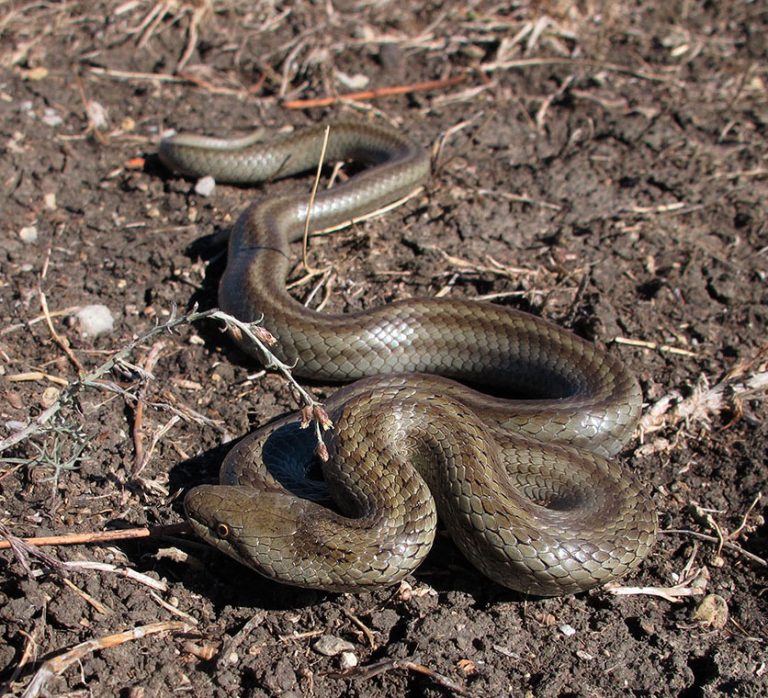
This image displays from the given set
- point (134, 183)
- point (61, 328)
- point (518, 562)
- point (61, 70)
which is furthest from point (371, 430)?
point (61, 70)

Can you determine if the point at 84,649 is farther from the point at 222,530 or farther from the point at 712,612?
the point at 712,612

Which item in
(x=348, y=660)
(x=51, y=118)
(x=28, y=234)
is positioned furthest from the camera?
(x=51, y=118)

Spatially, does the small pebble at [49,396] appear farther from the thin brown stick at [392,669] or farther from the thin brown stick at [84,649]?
the thin brown stick at [392,669]

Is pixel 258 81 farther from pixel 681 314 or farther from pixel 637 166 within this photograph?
pixel 681 314

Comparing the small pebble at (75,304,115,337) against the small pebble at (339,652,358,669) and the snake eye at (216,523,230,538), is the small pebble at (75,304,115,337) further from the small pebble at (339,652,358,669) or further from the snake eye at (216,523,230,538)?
the small pebble at (339,652,358,669)

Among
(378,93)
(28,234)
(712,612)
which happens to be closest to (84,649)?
(712,612)

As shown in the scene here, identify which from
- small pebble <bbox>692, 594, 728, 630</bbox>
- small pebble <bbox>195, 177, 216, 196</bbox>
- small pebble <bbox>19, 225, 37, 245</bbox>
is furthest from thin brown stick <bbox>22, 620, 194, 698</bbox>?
small pebble <bbox>195, 177, 216, 196</bbox>
